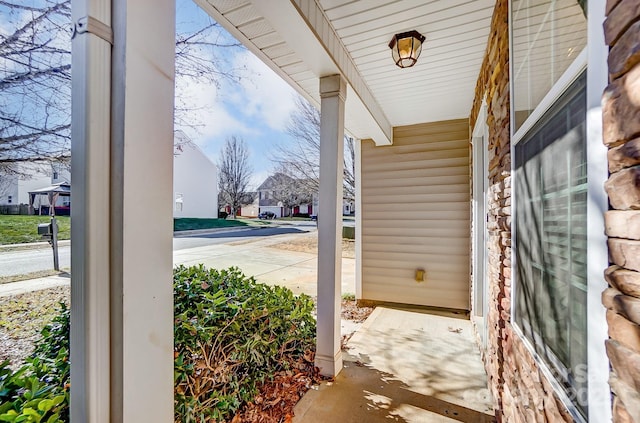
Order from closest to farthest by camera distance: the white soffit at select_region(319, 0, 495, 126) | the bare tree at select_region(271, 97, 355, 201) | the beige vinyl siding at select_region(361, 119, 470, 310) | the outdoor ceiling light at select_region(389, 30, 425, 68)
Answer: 1. the white soffit at select_region(319, 0, 495, 126)
2. the outdoor ceiling light at select_region(389, 30, 425, 68)
3. the beige vinyl siding at select_region(361, 119, 470, 310)
4. the bare tree at select_region(271, 97, 355, 201)

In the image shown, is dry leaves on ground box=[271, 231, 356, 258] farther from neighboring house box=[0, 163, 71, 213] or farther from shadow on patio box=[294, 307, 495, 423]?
neighboring house box=[0, 163, 71, 213]

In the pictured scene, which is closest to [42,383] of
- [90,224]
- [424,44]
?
[90,224]

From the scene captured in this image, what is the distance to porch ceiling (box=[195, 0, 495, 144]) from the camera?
6.30ft

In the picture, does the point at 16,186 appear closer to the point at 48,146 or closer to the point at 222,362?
the point at 48,146

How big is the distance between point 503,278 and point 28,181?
2355 mm

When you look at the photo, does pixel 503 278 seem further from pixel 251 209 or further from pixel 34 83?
pixel 251 209

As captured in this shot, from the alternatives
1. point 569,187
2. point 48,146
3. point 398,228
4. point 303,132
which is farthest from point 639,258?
point 303,132

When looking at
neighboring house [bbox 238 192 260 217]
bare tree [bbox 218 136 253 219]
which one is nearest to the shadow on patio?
bare tree [bbox 218 136 253 219]

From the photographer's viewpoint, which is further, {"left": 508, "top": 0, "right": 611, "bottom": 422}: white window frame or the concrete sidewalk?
the concrete sidewalk

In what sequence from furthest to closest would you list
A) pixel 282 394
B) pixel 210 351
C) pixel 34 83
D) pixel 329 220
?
pixel 329 220 < pixel 282 394 < pixel 210 351 < pixel 34 83

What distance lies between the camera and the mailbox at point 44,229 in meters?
0.92

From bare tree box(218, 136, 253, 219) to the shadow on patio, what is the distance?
11.5 meters

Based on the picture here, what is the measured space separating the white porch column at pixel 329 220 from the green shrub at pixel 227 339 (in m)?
0.25

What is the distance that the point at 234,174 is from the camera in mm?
15703
